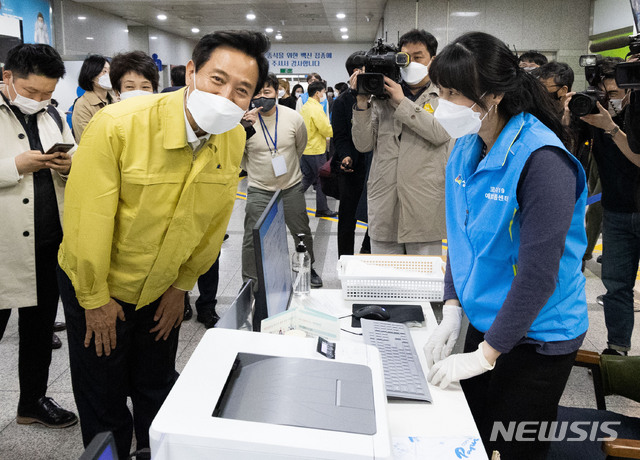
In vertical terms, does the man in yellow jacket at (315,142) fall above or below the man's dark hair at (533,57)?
below

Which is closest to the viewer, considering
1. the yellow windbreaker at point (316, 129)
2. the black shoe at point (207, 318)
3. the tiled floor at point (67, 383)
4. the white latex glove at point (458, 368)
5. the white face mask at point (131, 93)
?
the white latex glove at point (458, 368)

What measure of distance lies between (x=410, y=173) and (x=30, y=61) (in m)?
1.68

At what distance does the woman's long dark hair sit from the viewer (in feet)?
3.98

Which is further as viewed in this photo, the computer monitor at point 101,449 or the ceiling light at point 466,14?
the ceiling light at point 466,14

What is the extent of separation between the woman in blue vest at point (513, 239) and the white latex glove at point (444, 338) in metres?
0.09

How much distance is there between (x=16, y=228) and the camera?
1.97m

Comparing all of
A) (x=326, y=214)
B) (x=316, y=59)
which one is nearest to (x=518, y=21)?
(x=326, y=214)

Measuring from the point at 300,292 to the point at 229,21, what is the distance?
12878 mm

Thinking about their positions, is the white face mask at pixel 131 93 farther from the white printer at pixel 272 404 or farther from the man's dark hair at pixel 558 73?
the man's dark hair at pixel 558 73

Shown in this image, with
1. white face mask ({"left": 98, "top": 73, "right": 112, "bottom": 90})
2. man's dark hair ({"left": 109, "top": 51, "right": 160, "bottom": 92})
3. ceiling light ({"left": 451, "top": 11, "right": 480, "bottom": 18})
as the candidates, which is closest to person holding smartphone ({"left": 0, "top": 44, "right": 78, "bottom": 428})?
man's dark hair ({"left": 109, "top": 51, "right": 160, "bottom": 92})

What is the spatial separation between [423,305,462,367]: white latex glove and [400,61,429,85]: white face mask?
1370 mm

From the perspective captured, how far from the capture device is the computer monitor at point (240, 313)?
1.22 m

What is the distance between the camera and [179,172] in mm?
1427

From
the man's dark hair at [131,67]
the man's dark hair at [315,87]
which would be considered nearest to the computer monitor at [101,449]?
the man's dark hair at [131,67]
